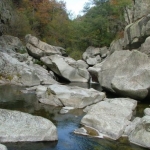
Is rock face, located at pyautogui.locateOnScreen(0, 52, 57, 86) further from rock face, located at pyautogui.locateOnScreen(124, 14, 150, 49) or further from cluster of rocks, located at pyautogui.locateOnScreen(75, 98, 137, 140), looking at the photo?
cluster of rocks, located at pyautogui.locateOnScreen(75, 98, 137, 140)

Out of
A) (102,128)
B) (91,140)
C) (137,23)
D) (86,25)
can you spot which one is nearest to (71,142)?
(91,140)

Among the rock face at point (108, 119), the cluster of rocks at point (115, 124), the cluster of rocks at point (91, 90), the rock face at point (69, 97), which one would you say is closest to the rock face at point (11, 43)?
the cluster of rocks at point (91, 90)

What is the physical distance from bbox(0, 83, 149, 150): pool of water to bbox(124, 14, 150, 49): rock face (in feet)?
34.7

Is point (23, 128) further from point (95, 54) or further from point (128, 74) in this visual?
point (95, 54)

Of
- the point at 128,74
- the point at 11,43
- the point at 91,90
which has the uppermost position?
the point at 11,43

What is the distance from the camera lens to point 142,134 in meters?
10.5

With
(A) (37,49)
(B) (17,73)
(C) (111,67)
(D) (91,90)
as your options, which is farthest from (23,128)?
(A) (37,49)

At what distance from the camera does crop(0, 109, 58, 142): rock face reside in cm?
974

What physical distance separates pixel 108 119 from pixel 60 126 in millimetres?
2382

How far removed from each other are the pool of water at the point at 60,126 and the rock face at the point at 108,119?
50 centimetres

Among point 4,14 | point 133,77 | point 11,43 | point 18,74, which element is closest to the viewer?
point 133,77

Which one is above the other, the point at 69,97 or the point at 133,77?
the point at 133,77

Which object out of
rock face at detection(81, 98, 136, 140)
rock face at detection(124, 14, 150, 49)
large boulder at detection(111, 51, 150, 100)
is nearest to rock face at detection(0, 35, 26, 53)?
rock face at detection(124, 14, 150, 49)

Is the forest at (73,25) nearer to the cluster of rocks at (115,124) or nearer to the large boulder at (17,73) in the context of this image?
the large boulder at (17,73)
